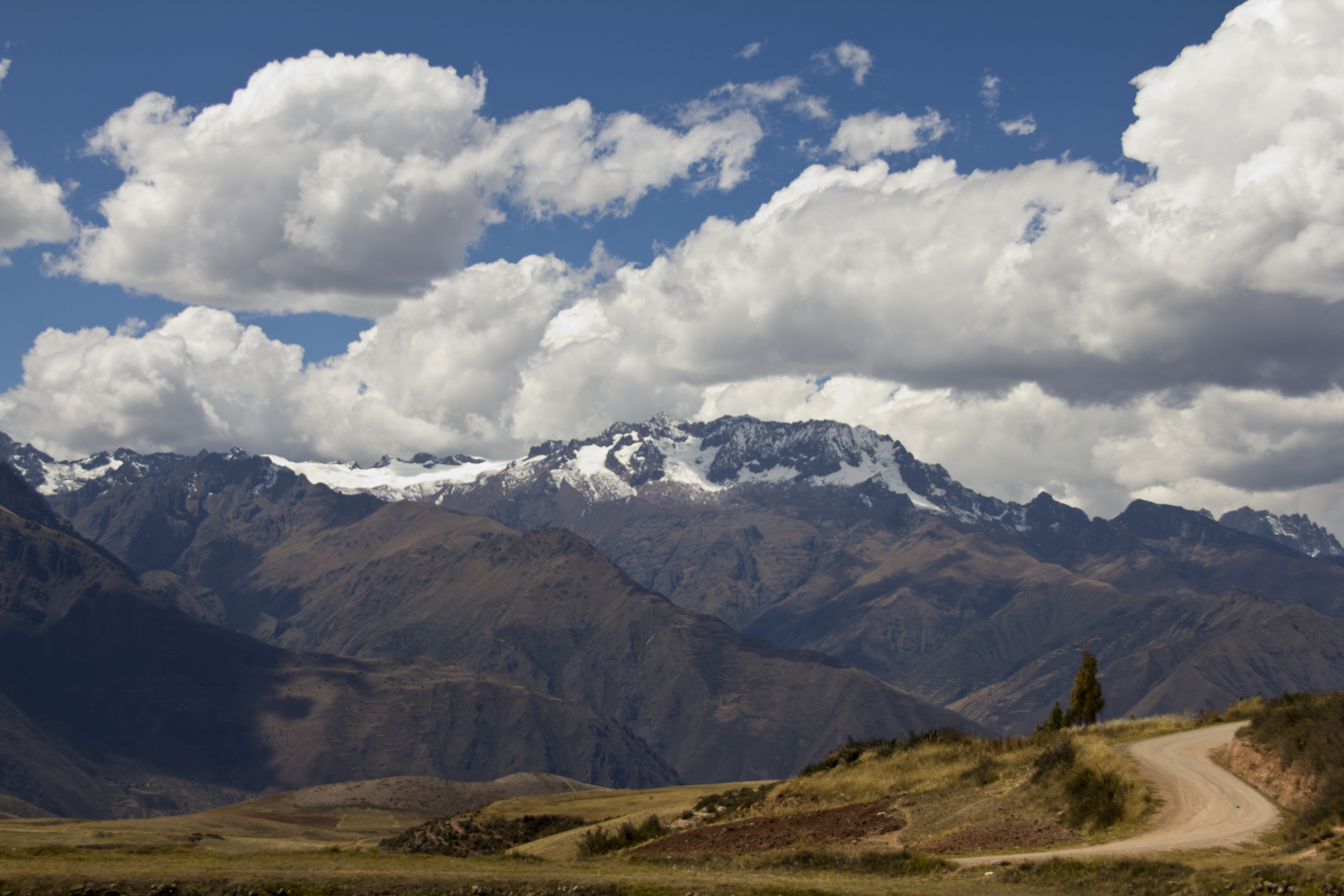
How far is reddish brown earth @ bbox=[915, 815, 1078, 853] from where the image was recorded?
36.1 metres

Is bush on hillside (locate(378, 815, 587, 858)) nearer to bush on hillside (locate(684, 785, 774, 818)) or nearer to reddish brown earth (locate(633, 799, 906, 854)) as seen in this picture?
bush on hillside (locate(684, 785, 774, 818))

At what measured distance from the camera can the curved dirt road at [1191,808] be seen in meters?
33.4

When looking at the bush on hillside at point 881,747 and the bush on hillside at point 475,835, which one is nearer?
the bush on hillside at point 881,747

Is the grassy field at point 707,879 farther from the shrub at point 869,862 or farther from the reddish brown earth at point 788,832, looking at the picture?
the reddish brown earth at point 788,832

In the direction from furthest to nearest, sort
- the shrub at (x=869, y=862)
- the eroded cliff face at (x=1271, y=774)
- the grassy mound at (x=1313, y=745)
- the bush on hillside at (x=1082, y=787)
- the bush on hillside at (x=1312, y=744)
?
the eroded cliff face at (x=1271, y=774)
the bush on hillside at (x=1082, y=787)
the shrub at (x=869, y=862)
the bush on hillside at (x=1312, y=744)
the grassy mound at (x=1313, y=745)

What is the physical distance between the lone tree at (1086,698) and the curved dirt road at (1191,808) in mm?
31542

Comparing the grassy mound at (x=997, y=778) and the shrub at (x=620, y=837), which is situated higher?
the grassy mound at (x=997, y=778)

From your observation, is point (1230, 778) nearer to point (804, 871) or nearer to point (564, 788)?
point (804, 871)

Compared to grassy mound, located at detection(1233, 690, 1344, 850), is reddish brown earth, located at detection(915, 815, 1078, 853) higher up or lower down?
lower down

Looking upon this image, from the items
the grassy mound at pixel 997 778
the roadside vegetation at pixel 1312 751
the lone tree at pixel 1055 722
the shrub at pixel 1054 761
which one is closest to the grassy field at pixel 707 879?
the roadside vegetation at pixel 1312 751

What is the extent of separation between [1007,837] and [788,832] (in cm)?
945

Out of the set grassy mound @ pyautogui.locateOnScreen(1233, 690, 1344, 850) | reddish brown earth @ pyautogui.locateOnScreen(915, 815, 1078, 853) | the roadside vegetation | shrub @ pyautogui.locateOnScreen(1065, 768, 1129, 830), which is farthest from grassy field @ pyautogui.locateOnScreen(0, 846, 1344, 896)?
shrub @ pyautogui.locateOnScreen(1065, 768, 1129, 830)

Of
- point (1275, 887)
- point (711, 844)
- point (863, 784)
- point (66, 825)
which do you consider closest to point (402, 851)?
point (711, 844)

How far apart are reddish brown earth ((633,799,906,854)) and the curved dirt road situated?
7141mm
